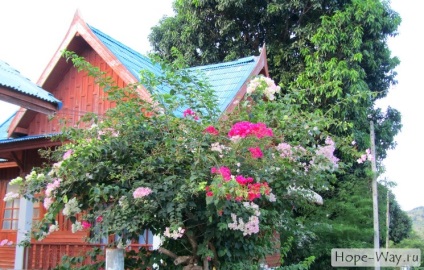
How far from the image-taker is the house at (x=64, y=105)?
6988 millimetres

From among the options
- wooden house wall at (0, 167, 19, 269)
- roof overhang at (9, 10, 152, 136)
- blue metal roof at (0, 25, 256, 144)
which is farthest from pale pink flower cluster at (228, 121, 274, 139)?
wooden house wall at (0, 167, 19, 269)

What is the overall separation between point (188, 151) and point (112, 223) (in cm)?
83

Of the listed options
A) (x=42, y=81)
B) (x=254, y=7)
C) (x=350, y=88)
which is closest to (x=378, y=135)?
(x=350, y=88)

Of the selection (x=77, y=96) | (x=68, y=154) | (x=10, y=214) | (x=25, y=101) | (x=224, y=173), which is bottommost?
(x=10, y=214)

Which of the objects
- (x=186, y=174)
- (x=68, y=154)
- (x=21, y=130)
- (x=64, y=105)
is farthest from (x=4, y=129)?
(x=186, y=174)

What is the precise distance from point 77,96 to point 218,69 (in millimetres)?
3075

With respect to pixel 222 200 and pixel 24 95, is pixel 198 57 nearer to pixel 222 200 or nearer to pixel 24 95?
pixel 24 95

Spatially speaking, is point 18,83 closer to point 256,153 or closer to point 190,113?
point 190,113

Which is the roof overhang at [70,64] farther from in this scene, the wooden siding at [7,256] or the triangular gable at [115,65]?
the wooden siding at [7,256]

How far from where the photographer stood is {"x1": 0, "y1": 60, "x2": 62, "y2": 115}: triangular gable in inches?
158

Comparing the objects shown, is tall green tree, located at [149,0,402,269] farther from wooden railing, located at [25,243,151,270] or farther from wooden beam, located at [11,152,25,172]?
wooden beam, located at [11,152,25,172]

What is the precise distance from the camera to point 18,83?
Result: 4.25 metres

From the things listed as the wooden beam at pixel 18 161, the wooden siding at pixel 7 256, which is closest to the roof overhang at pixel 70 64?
the wooden beam at pixel 18 161

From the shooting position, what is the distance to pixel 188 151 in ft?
11.5
